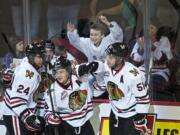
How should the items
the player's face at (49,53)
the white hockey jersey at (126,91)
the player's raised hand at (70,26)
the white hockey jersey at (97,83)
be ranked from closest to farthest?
1. the white hockey jersey at (126,91)
2. the player's face at (49,53)
3. the white hockey jersey at (97,83)
4. the player's raised hand at (70,26)

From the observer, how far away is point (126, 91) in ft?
19.4

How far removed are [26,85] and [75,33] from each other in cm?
102

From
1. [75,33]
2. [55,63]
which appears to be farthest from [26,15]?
[55,63]

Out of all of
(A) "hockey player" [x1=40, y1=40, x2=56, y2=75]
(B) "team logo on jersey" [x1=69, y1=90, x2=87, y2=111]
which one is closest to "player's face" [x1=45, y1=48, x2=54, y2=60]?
(A) "hockey player" [x1=40, y1=40, x2=56, y2=75]

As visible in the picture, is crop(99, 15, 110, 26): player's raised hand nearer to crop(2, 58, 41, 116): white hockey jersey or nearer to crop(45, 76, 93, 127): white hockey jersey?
crop(45, 76, 93, 127): white hockey jersey

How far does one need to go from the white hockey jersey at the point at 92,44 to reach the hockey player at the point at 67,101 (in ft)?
1.97

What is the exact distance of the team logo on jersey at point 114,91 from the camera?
19.5 ft

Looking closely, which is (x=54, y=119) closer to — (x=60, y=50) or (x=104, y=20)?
(x=60, y=50)

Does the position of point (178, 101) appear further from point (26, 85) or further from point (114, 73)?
point (26, 85)

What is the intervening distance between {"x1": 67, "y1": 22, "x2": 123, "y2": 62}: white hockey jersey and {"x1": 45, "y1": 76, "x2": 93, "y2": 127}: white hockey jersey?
61 cm

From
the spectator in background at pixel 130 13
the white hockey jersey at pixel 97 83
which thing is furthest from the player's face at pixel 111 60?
the spectator in background at pixel 130 13

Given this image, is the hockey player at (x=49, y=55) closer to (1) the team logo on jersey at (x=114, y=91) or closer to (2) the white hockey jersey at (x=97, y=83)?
(2) the white hockey jersey at (x=97, y=83)

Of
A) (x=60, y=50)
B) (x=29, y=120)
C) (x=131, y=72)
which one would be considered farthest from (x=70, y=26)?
(x=29, y=120)

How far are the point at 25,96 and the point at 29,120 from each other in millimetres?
210
